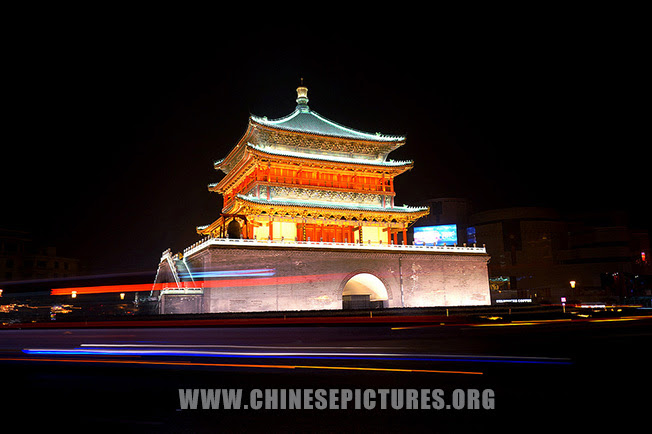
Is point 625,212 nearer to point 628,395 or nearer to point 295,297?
point 295,297

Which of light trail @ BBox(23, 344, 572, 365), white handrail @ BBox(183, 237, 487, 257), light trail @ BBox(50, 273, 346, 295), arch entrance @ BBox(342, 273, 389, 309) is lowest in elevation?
light trail @ BBox(23, 344, 572, 365)

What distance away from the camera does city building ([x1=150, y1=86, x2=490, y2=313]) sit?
2736 cm

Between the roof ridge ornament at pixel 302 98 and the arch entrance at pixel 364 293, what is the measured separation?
13.8 metres

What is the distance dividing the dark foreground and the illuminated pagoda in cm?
2001

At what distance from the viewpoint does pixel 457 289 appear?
1303 inches

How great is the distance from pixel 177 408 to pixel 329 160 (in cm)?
2817

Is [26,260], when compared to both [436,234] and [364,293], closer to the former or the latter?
[364,293]

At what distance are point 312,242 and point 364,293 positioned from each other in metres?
6.09

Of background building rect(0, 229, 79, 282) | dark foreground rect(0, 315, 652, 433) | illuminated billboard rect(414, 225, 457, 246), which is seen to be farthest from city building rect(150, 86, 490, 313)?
background building rect(0, 229, 79, 282)

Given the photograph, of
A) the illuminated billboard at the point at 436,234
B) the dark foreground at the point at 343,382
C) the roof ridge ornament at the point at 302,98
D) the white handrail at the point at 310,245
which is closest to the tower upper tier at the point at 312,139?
the roof ridge ornament at the point at 302,98

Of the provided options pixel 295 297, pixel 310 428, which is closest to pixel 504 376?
pixel 310 428

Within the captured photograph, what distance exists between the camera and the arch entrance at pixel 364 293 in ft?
104

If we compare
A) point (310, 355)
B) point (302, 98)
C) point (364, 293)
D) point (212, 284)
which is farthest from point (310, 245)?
point (310, 355)

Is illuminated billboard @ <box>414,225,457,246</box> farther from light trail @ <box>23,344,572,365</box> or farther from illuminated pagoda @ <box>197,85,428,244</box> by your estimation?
light trail @ <box>23,344,572,365</box>
